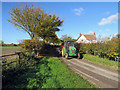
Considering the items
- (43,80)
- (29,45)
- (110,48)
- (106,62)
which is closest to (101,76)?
(106,62)

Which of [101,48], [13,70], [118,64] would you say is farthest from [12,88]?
[101,48]

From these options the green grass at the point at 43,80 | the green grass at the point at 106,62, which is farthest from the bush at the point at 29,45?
the green grass at the point at 106,62

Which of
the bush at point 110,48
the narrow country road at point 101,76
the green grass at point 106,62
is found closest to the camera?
the narrow country road at point 101,76

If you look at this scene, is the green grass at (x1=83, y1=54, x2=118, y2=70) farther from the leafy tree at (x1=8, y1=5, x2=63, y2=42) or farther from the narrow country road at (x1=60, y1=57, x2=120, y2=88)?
the leafy tree at (x1=8, y1=5, x2=63, y2=42)

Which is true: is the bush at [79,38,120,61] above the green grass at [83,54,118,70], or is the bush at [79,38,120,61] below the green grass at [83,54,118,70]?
above

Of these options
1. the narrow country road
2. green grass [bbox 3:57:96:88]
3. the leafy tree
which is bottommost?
the narrow country road

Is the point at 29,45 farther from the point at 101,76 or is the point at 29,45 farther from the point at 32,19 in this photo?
the point at 101,76

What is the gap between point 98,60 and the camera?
27.3 feet

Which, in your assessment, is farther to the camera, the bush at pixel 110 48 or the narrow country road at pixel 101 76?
the bush at pixel 110 48

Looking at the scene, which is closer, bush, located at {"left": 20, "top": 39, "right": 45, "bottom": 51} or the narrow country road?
the narrow country road

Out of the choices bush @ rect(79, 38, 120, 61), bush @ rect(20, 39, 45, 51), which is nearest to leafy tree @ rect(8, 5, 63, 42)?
bush @ rect(20, 39, 45, 51)

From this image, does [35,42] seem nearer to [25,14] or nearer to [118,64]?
[25,14]

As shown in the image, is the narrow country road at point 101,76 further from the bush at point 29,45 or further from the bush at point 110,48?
the bush at point 29,45

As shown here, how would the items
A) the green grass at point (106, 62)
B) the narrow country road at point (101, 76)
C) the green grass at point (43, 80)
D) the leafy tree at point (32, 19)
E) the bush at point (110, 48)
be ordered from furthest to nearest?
the leafy tree at point (32, 19) → the green grass at point (106, 62) → the bush at point (110, 48) → the narrow country road at point (101, 76) → the green grass at point (43, 80)
